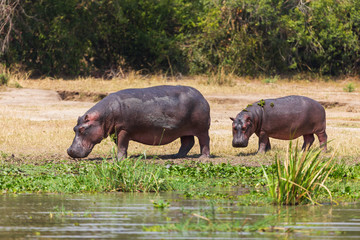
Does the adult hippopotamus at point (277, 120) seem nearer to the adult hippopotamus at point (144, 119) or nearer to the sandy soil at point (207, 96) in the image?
the sandy soil at point (207, 96)

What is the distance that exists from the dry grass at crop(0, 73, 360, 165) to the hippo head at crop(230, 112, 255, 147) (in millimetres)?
271

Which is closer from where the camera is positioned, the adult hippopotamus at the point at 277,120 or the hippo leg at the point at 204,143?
the hippo leg at the point at 204,143

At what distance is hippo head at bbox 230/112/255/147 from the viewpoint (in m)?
11.3

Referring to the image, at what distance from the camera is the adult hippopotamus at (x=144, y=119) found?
10406 millimetres

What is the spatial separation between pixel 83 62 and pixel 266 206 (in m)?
19.2

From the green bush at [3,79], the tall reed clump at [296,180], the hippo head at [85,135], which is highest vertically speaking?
the tall reed clump at [296,180]

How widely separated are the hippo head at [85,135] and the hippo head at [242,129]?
2.34 m

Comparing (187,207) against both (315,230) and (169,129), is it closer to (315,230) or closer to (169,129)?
(315,230)

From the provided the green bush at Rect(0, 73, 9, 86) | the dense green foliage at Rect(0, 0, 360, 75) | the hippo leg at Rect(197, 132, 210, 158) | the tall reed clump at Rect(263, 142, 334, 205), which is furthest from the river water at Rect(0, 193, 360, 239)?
the dense green foliage at Rect(0, 0, 360, 75)

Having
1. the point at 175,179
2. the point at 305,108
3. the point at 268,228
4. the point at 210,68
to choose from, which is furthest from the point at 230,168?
the point at 210,68

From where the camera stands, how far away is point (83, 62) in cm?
2522

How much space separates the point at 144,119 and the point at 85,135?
99cm

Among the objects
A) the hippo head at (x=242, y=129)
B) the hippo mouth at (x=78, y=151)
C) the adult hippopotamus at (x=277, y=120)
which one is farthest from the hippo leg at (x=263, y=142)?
the hippo mouth at (x=78, y=151)

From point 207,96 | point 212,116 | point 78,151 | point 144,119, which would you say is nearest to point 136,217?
point 78,151
